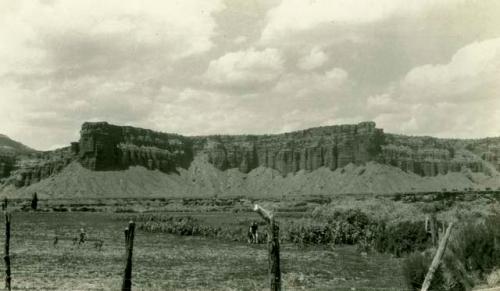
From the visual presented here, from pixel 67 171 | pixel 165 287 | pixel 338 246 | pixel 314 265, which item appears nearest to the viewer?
pixel 165 287

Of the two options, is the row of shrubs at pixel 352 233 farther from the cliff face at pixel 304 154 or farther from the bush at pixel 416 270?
the cliff face at pixel 304 154

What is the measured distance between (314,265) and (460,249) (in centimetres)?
871

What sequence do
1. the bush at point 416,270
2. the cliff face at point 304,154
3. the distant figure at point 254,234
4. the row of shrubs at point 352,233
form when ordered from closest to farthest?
1. the bush at point 416,270
2. the row of shrubs at point 352,233
3. the distant figure at point 254,234
4. the cliff face at point 304,154

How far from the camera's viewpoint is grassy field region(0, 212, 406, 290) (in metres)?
21.3

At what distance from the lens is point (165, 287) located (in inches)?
813

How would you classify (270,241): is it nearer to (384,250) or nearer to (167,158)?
(384,250)

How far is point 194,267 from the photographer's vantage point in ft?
84.6

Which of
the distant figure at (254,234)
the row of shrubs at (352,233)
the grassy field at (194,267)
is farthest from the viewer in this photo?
the distant figure at (254,234)

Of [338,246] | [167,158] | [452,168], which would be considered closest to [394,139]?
[452,168]

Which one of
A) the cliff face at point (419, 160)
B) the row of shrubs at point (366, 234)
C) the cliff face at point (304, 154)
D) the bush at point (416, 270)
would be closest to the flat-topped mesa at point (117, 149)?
the cliff face at point (304, 154)

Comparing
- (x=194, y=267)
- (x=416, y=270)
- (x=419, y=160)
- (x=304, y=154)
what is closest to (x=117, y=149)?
(x=304, y=154)

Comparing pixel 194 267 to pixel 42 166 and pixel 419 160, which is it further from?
pixel 419 160

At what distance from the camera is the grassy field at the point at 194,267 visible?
2128 centimetres

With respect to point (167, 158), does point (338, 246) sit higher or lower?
lower
